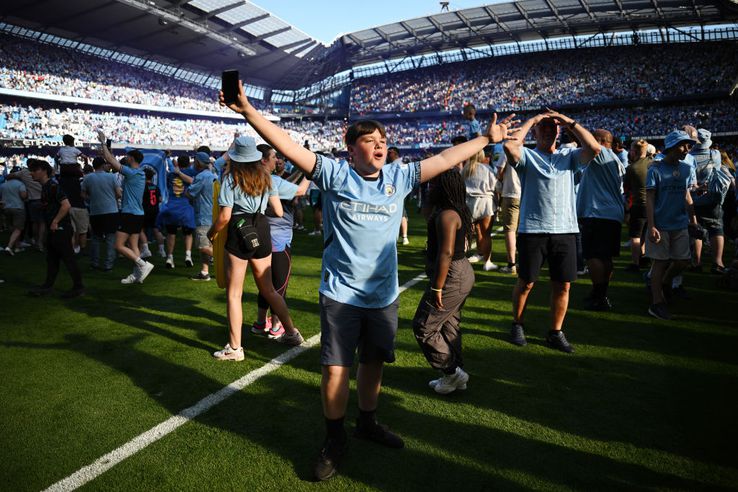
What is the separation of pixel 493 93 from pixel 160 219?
1696 inches

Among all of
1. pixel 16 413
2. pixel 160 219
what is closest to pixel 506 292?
pixel 16 413

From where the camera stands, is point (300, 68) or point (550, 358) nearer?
point (550, 358)

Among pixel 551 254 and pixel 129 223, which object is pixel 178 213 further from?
pixel 551 254

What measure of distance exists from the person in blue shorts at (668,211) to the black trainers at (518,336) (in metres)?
1.83

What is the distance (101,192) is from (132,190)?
1.94 ft

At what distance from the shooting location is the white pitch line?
2578 mm

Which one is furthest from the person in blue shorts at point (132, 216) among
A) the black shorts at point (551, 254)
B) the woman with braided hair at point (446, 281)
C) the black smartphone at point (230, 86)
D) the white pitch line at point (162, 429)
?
the black smartphone at point (230, 86)

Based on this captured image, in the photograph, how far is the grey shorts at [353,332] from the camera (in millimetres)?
2545

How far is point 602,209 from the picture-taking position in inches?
208

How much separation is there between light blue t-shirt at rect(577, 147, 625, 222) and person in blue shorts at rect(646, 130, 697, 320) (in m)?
0.30

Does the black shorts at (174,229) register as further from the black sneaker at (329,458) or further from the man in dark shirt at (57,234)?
the black sneaker at (329,458)

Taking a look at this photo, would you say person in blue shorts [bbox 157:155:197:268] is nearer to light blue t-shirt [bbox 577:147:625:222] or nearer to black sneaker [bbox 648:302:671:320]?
light blue t-shirt [bbox 577:147:625:222]

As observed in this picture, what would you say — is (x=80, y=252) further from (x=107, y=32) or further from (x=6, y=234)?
(x=107, y=32)

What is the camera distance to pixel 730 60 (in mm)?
36969
